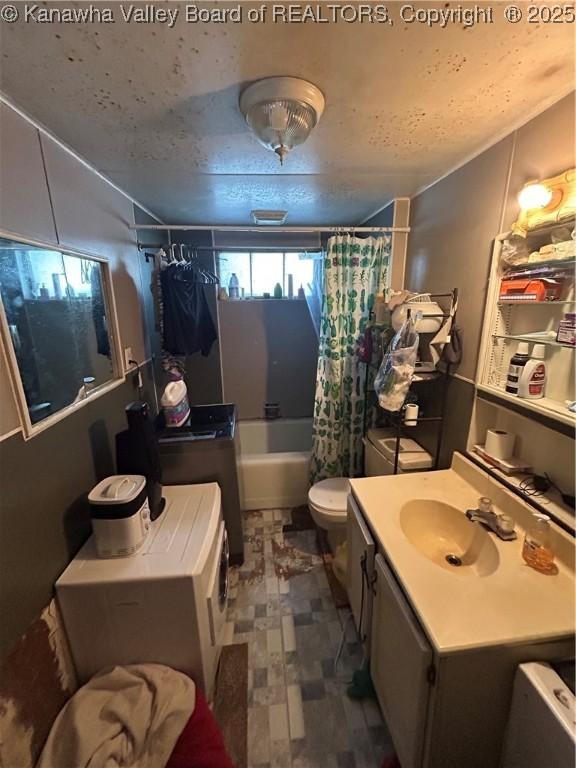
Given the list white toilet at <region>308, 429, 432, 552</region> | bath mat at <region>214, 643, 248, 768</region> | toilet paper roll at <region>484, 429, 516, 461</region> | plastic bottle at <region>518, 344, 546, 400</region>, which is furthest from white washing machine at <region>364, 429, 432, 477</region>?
bath mat at <region>214, 643, 248, 768</region>

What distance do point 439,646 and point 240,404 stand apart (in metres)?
2.61

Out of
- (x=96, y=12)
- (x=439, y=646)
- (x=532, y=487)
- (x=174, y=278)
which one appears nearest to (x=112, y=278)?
(x=174, y=278)

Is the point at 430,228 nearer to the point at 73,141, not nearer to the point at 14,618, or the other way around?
the point at 73,141

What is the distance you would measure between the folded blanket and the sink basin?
1.01 m

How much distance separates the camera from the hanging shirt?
7.03ft

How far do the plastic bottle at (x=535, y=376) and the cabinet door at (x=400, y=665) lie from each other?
0.80 meters

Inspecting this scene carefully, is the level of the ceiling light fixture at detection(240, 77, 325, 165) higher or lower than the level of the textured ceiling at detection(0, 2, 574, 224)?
lower

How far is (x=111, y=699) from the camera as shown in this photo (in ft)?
3.46

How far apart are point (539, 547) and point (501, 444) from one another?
16.2 inches

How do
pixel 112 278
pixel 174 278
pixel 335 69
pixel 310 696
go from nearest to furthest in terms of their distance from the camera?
1. pixel 335 69
2. pixel 310 696
3. pixel 112 278
4. pixel 174 278

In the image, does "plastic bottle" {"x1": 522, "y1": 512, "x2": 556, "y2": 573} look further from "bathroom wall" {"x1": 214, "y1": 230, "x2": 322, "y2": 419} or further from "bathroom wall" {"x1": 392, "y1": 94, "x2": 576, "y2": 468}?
"bathroom wall" {"x1": 214, "y1": 230, "x2": 322, "y2": 419}

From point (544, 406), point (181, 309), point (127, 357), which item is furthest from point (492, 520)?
point (181, 309)

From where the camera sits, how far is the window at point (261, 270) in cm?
299

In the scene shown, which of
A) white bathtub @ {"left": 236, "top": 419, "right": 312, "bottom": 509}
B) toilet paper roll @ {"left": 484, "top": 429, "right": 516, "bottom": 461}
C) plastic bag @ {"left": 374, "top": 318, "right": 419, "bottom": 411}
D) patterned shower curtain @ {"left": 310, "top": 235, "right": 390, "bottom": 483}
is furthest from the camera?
white bathtub @ {"left": 236, "top": 419, "right": 312, "bottom": 509}
